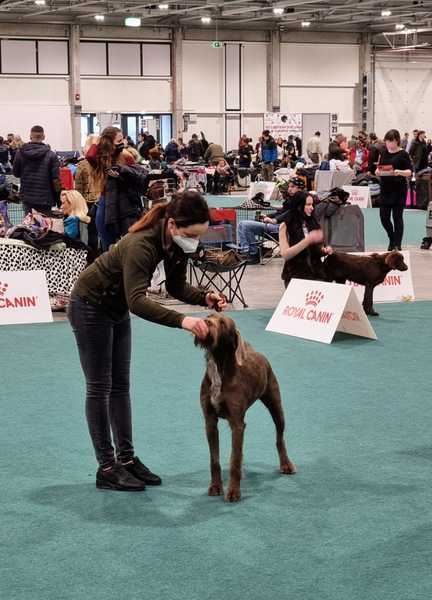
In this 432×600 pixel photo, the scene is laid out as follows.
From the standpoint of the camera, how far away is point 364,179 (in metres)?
19.5

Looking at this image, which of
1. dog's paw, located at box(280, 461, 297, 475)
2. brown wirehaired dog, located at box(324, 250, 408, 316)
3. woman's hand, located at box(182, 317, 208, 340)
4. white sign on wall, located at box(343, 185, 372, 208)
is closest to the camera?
woman's hand, located at box(182, 317, 208, 340)

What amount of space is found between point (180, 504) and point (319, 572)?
80cm

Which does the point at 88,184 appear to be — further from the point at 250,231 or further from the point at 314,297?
the point at 314,297

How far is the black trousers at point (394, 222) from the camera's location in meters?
10.4

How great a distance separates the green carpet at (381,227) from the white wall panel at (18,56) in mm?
11951

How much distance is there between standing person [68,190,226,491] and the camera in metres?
3.42

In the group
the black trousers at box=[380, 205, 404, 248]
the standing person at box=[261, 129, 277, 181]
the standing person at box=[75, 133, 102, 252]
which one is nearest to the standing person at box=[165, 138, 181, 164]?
the standing person at box=[261, 129, 277, 181]

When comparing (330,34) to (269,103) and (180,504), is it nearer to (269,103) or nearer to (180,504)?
(269,103)

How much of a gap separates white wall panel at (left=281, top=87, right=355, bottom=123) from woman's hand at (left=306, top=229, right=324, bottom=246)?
2547 centimetres

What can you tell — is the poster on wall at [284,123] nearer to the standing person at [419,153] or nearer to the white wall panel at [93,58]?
the white wall panel at [93,58]

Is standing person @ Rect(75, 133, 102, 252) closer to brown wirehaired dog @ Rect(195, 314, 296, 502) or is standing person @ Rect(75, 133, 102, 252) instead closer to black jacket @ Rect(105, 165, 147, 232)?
black jacket @ Rect(105, 165, 147, 232)

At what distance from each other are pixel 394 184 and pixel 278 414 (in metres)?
6.81

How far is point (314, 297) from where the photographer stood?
709 centimetres

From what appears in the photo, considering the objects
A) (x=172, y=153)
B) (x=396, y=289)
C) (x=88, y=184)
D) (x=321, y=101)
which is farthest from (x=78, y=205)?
(x=321, y=101)
